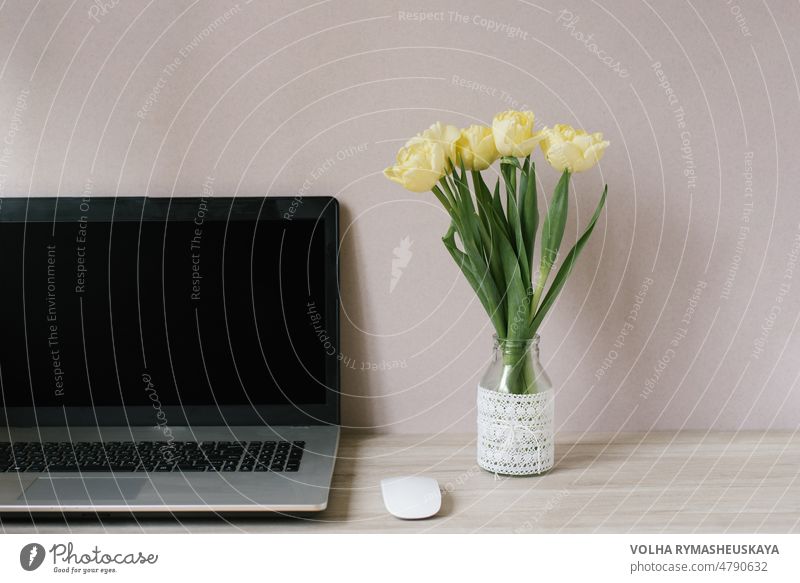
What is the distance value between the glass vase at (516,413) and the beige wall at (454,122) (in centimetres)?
15

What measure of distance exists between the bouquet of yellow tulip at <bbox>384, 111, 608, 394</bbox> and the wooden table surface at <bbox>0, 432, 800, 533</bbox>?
13 centimetres

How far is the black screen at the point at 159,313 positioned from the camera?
3.47 feet

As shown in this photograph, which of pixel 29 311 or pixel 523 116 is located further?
pixel 29 311

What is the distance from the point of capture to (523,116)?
3.02 feet

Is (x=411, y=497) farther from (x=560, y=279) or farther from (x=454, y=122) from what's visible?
(x=454, y=122)

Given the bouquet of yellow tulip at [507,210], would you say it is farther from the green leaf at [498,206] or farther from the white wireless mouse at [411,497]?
the white wireless mouse at [411,497]

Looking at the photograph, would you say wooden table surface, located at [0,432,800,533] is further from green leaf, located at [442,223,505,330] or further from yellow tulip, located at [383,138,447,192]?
yellow tulip, located at [383,138,447,192]

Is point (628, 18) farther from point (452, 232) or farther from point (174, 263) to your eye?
point (174, 263)
